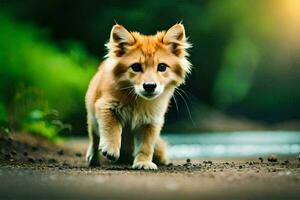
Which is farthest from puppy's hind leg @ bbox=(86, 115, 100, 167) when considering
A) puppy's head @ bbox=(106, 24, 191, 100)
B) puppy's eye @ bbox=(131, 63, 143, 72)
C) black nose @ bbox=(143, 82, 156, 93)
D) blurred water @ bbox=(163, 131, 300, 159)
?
blurred water @ bbox=(163, 131, 300, 159)

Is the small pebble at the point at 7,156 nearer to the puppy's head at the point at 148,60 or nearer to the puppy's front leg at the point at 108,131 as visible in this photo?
the puppy's front leg at the point at 108,131

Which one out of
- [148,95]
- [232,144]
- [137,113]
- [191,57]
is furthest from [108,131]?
[191,57]

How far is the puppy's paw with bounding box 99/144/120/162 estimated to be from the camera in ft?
16.5

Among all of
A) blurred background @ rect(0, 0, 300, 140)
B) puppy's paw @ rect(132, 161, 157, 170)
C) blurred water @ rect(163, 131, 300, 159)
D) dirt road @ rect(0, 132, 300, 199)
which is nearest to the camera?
dirt road @ rect(0, 132, 300, 199)

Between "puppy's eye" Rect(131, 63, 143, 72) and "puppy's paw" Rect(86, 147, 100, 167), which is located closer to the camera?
"puppy's eye" Rect(131, 63, 143, 72)

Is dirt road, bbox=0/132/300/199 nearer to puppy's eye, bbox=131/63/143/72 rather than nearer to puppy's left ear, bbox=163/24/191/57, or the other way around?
puppy's eye, bbox=131/63/143/72

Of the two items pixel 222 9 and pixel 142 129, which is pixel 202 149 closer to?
pixel 142 129

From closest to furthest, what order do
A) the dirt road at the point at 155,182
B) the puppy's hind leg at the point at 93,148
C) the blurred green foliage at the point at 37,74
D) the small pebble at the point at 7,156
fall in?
1. the dirt road at the point at 155,182
2. the puppy's hind leg at the point at 93,148
3. the small pebble at the point at 7,156
4. the blurred green foliage at the point at 37,74

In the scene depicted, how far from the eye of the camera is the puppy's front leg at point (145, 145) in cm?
521

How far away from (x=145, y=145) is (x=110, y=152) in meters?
0.41

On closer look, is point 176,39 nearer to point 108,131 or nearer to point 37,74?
point 108,131

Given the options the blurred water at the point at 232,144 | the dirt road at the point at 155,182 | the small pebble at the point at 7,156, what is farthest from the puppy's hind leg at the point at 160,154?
the blurred water at the point at 232,144

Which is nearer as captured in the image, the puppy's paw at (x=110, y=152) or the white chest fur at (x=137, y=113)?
the puppy's paw at (x=110, y=152)

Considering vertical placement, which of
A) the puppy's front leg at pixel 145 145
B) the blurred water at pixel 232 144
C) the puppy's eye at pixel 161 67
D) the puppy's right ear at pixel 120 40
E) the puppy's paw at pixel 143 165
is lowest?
the puppy's paw at pixel 143 165
